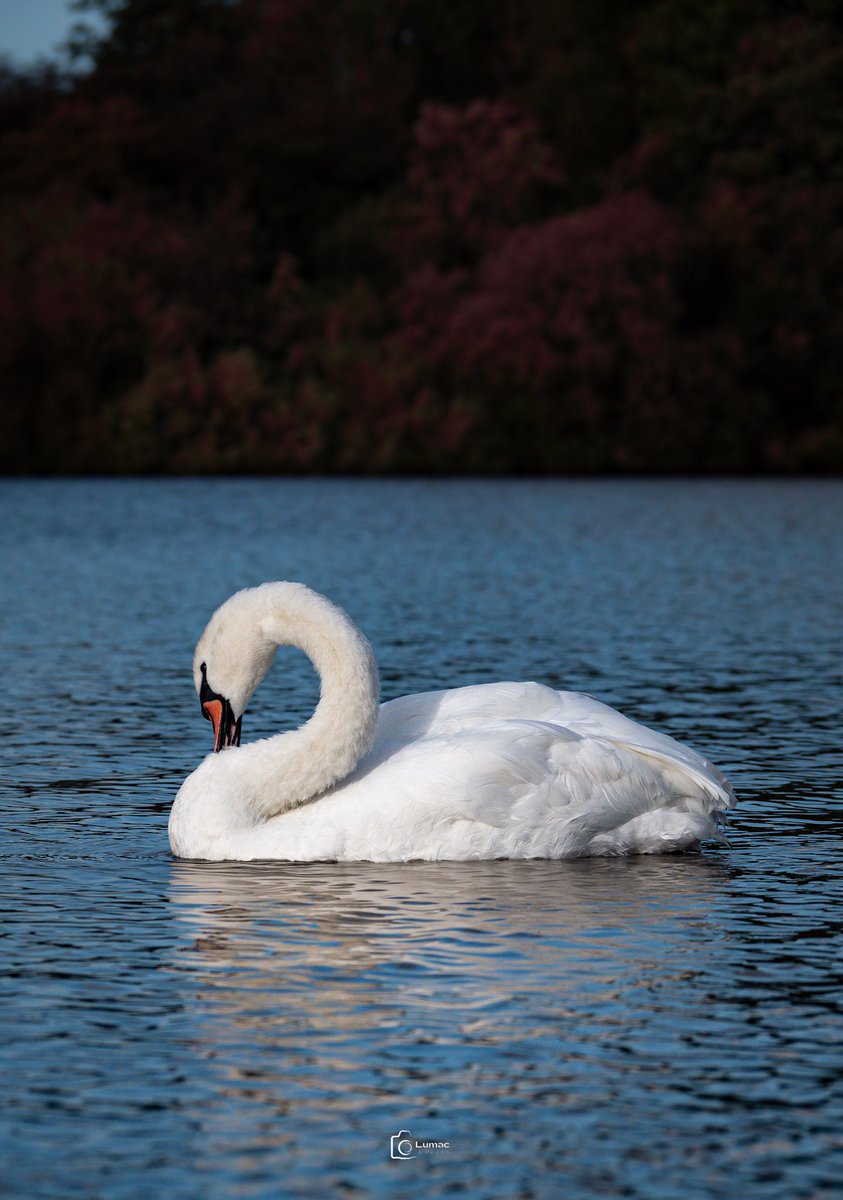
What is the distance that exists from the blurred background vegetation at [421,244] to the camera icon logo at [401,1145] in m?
46.6

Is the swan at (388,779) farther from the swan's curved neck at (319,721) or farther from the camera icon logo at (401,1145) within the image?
the camera icon logo at (401,1145)

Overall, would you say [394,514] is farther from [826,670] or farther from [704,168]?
[704,168]

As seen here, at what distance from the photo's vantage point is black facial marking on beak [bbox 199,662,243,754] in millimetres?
8781

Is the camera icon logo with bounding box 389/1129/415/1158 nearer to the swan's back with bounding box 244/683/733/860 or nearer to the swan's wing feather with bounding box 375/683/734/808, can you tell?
the swan's back with bounding box 244/683/733/860

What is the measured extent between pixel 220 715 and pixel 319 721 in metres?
0.58

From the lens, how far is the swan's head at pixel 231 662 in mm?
8656

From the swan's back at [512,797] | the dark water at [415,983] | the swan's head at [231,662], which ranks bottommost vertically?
the dark water at [415,983]

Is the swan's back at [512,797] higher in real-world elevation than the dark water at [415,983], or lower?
higher

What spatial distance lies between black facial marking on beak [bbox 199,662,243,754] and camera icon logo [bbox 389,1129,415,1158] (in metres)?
3.83

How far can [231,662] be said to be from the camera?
871 cm

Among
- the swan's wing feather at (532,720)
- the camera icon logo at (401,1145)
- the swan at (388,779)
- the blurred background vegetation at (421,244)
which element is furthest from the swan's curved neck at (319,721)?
the blurred background vegetation at (421,244)

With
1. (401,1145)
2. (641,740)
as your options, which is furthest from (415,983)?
(641,740)

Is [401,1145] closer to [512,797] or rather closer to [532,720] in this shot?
[512,797]

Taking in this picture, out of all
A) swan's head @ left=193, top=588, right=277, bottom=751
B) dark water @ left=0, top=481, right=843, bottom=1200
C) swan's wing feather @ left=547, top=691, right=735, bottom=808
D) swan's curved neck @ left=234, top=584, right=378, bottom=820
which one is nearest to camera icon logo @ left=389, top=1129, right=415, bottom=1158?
dark water @ left=0, top=481, right=843, bottom=1200
